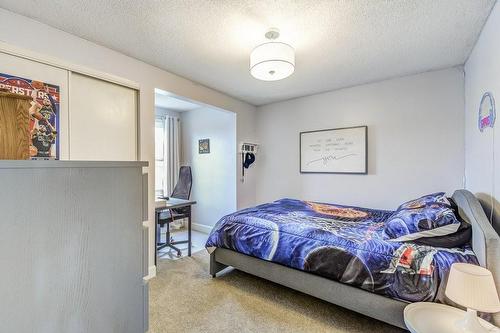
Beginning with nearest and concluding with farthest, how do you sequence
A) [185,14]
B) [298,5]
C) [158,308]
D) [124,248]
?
[124,248] < [298,5] < [185,14] < [158,308]

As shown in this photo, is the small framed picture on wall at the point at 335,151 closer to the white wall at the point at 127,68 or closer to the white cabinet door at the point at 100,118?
the white wall at the point at 127,68

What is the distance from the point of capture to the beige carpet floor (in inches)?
72.9

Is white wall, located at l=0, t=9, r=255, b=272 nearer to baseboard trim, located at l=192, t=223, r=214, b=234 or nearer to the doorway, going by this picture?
the doorway

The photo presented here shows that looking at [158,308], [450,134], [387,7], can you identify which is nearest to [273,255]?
[158,308]

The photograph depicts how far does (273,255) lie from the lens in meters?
2.19

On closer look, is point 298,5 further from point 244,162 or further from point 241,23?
point 244,162

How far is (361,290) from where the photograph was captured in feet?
5.83

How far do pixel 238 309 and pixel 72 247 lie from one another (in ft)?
5.62

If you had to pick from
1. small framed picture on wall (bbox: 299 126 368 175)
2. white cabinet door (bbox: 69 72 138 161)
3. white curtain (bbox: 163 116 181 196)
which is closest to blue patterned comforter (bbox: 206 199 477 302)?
small framed picture on wall (bbox: 299 126 368 175)

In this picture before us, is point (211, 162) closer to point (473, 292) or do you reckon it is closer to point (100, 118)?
point (100, 118)

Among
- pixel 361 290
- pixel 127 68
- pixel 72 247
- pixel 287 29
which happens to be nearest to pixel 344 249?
pixel 361 290

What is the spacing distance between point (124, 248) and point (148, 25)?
187 cm

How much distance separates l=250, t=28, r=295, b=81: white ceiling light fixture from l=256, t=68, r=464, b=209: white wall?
5.88 feet

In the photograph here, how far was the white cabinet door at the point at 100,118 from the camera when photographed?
1778 millimetres
